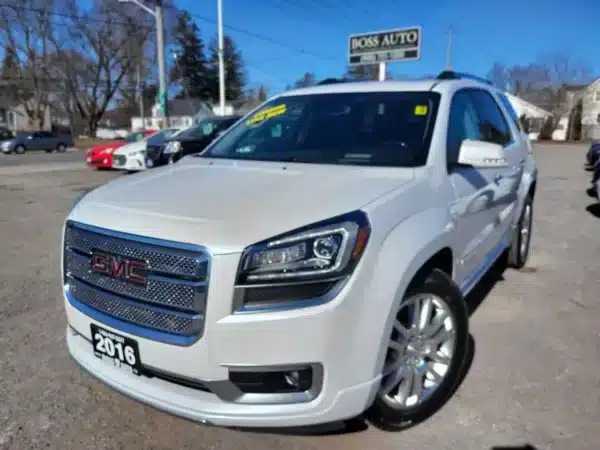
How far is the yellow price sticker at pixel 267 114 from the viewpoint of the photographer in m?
3.87

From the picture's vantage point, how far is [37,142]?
34406 millimetres

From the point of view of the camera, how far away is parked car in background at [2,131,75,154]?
3259 centimetres

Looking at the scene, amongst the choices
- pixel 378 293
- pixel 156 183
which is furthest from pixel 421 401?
pixel 156 183

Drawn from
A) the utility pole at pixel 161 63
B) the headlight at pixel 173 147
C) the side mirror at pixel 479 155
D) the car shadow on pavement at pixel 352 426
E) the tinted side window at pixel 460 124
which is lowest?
the car shadow on pavement at pixel 352 426

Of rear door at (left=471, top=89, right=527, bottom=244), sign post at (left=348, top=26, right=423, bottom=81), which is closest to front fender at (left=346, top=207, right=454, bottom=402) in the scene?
rear door at (left=471, top=89, right=527, bottom=244)

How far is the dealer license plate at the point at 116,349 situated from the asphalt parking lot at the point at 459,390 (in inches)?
19.1

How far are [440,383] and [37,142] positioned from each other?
37440 mm

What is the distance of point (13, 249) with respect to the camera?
6184mm

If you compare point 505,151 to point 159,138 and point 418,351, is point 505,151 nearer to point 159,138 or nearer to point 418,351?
point 418,351

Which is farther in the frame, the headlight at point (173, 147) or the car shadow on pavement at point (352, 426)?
the headlight at point (173, 147)

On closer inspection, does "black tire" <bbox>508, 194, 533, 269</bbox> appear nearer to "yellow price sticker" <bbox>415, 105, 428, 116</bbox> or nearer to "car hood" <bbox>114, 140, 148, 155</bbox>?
"yellow price sticker" <bbox>415, 105, 428, 116</bbox>

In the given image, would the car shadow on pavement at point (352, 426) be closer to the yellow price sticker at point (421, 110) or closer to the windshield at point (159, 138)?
the yellow price sticker at point (421, 110)

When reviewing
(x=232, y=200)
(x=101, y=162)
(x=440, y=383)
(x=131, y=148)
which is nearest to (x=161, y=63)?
(x=101, y=162)

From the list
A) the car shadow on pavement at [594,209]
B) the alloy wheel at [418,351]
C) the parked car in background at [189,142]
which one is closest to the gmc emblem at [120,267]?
the alloy wheel at [418,351]
